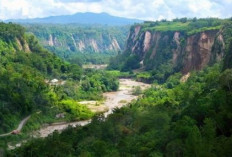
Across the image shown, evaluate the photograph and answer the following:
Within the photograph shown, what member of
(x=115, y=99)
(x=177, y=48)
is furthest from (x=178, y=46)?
(x=115, y=99)

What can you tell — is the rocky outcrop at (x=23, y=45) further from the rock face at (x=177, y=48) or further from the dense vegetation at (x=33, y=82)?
the rock face at (x=177, y=48)

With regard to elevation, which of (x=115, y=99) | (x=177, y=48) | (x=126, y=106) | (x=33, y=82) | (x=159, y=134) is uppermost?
(x=159, y=134)

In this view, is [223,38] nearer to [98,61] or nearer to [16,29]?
[16,29]

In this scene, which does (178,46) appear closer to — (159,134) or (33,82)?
(33,82)

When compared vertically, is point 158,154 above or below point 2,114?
above

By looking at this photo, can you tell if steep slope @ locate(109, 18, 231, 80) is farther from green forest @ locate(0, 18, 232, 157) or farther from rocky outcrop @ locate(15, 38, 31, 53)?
rocky outcrop @ locate(15, 38, 31, 53)

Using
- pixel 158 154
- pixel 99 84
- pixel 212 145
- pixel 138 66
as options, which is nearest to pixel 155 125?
pixel 158 154

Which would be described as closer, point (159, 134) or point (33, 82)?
point (159, 134)
